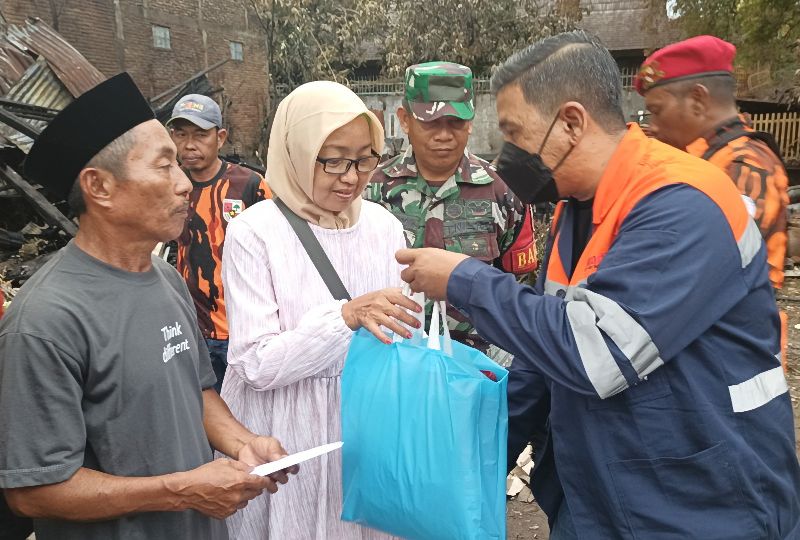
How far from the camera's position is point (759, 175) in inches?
103

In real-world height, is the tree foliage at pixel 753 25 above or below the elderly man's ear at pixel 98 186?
above

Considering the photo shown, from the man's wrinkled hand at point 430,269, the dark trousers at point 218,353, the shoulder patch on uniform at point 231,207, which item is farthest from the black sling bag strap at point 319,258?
the shoulder patch on uniform at point 231,207

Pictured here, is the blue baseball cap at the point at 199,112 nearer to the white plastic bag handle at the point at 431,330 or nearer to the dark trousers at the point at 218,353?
the dark trousers at the point at 218,353

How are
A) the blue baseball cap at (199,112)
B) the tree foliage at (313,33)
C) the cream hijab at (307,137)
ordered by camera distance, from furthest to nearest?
the tree foliage at (313,33) < the blue baseball cap at (199,112) < the cream hijab at (307,137)

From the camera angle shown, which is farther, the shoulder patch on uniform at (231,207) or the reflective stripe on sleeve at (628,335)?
the shoulder patch on uniform at (231,207)

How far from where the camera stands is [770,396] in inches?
60.9

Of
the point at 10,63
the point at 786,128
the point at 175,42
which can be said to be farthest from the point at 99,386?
the point at 786,128

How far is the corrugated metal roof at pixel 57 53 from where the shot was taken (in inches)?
382

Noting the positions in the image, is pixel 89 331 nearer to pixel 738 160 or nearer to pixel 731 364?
pixel 731 364

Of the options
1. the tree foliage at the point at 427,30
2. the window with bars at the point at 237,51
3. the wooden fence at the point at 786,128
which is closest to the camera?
the window with bars at the point at 237,51

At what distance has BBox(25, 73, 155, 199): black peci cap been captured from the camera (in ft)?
5.24

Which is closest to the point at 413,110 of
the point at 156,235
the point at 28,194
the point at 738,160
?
the point at 738,160

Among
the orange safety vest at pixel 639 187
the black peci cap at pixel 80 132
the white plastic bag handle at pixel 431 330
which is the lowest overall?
the white plastic bag handle at pixel 431 330

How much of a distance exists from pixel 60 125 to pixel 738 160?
2.48 m
